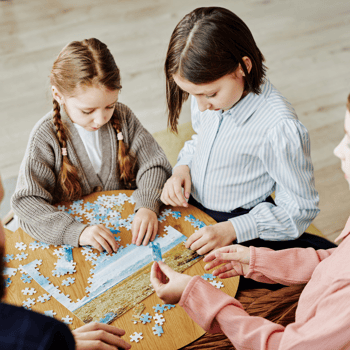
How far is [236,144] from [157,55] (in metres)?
2.53

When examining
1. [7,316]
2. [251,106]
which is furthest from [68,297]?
[251,106]

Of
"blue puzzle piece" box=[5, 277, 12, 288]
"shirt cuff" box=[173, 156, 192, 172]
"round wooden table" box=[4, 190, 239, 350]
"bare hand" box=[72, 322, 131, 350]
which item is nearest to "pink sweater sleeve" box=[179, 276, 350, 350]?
"round wooden table" box=[4, 190, 239, 350]

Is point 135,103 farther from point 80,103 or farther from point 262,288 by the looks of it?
point 262,288

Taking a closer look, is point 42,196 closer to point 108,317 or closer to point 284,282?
point 108,317

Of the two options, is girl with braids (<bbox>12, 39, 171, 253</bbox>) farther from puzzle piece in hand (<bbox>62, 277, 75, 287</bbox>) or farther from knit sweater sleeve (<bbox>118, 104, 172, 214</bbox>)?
puzzle piece in hand (<bbox>62, 277, 75, 287</bbox>)

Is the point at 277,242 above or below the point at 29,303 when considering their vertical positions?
below

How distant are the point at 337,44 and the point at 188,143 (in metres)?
2.99

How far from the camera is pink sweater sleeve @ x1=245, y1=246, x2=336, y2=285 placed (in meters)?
1.34

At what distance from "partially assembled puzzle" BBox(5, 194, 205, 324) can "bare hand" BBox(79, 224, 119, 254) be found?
0.09 ft

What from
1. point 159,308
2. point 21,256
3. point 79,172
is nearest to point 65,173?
point 79,172

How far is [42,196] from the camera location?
1.53 m

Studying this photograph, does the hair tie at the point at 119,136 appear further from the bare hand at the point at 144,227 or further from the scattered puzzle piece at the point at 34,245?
the scattered puzzle piece at the point at 34,245

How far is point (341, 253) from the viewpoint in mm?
1127

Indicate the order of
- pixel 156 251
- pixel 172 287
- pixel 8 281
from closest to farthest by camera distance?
pixel 172 287
pixel 8 281
pixel 156 251
